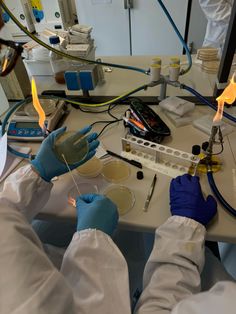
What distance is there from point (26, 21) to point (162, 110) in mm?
2129

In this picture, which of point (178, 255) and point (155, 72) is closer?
point (178, 255)

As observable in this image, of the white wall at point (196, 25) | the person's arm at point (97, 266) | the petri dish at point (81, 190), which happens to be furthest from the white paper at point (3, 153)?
the white wall at point (196, 25)

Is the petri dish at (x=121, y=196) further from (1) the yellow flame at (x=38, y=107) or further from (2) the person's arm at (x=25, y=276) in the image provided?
(1) the yellow flame at (x=38, y=107)

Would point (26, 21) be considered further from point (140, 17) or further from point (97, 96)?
point (97, 96)

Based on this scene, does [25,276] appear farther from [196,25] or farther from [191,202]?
[196,25]

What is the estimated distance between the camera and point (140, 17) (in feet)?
7.98

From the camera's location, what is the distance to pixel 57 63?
126 centimetres

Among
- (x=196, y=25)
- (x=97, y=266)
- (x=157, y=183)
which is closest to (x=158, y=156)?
(x=157, y=183)

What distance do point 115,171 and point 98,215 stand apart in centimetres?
23

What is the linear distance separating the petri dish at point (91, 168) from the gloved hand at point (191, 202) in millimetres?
278

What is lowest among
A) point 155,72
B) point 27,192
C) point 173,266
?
point 173,266

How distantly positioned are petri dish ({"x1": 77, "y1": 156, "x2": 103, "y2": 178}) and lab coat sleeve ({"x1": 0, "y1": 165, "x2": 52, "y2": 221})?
0.44 feet

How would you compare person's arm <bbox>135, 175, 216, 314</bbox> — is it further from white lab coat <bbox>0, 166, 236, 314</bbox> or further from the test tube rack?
the test tube rack

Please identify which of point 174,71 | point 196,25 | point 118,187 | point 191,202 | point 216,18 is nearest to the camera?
point 191,202
